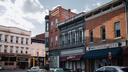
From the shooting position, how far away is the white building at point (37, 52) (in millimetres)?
79438

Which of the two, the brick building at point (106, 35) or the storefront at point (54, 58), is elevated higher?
the brick building at point (106, 35)

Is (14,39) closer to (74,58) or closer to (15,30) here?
(15,30)

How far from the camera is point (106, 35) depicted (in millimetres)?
32531

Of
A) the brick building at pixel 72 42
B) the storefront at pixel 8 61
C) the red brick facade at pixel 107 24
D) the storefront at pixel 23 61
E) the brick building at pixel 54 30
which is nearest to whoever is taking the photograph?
the red brick facade at pixel 107 24

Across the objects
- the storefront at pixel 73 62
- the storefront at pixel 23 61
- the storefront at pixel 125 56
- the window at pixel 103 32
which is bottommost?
the storefront at pixel 23 61

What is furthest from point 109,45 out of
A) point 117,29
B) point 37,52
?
point 37,52

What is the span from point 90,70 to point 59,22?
13682mm

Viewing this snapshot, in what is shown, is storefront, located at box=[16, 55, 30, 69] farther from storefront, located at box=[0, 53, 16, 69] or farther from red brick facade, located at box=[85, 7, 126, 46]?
red brick facade, located at box=[85, 7, 126, 46]

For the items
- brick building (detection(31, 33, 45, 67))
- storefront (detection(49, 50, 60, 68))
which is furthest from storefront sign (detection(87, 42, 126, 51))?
brick building (detection(31, 33, 45, 67))

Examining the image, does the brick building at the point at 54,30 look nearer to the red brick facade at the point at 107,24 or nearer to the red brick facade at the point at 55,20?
the red brick facade at the point at 55,20

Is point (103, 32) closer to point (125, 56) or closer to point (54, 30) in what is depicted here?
point (125, 56)

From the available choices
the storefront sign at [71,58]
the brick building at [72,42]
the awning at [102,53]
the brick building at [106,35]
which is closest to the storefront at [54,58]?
the brick building at [72,42]

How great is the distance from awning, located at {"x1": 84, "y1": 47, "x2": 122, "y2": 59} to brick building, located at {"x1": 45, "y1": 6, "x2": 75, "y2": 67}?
40.8 ft

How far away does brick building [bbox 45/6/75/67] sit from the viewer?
4744cm
